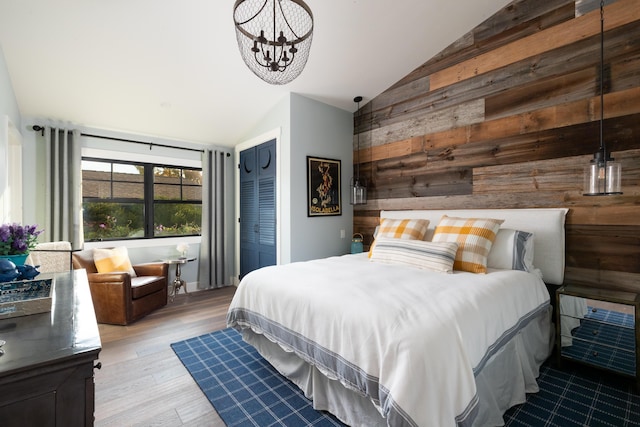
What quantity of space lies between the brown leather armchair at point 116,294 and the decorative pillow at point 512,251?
3542 millimetres

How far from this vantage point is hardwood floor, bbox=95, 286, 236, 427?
179 centimetres

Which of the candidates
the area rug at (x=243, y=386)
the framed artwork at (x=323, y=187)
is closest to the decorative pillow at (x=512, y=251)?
the area rug at (x=243, y=386)

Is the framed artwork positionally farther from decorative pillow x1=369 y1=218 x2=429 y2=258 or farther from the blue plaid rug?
the blue plaid rug

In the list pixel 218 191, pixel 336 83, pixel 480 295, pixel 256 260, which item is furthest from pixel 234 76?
pixel 480 295

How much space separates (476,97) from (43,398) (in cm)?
361

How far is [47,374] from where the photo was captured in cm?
79

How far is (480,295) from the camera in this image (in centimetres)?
173

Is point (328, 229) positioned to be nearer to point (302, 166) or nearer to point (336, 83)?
point (302, 166)

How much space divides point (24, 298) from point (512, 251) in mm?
2969

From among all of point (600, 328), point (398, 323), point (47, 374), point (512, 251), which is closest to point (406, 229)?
point (512, 251)

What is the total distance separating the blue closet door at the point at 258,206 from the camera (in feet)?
12.8

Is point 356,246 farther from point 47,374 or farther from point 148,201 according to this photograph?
point 47,374

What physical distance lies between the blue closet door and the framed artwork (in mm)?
490

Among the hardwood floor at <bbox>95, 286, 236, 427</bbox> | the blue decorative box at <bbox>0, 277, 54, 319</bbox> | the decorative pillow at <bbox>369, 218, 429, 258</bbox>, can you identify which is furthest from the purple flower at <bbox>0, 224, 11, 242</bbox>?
the decorative pillow at <bbox>369, 218, 429, 258</bbox>
